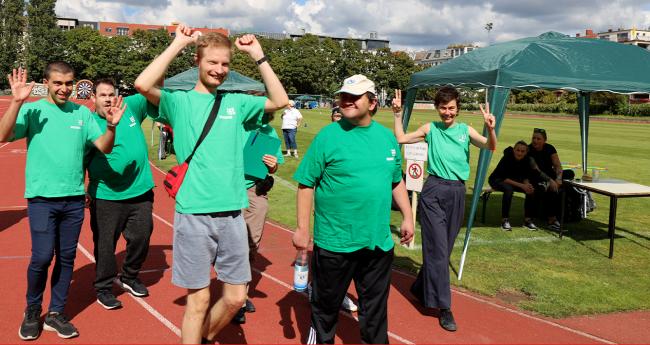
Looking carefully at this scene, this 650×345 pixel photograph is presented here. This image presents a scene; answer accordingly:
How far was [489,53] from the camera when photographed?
7.32m

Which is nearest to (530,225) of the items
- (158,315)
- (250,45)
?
(158,315)

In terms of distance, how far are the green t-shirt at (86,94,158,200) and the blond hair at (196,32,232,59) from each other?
5.21ft

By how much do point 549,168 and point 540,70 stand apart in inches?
110

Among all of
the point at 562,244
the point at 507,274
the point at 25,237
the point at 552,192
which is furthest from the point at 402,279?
the point at 25,237

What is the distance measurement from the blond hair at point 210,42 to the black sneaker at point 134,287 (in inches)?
111

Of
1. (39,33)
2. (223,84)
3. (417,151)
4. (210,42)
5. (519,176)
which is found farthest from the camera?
(39,33)

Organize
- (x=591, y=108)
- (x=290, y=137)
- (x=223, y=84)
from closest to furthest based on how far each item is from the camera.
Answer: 1. (x=223, y=84)
2. (x=290, y=137)
3. (x=591, y=108)

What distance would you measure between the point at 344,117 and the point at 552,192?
6474 millimetres

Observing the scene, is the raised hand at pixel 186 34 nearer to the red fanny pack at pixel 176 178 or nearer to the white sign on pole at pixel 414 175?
the red fanny pack at pixel 176 178

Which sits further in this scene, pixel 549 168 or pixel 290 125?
pixel 290 125

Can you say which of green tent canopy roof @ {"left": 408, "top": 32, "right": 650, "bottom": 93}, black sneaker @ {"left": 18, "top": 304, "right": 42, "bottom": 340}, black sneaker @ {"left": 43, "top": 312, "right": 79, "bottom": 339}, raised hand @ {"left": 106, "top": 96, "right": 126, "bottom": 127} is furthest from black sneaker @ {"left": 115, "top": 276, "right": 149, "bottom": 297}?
green tent canopy roof @ {"left": 408, "top": 32, "right": 650, "bottom": 93}

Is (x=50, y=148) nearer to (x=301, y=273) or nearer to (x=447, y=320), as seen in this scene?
(x=301, y=273)

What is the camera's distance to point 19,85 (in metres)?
3.56

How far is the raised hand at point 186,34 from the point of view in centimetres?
304
